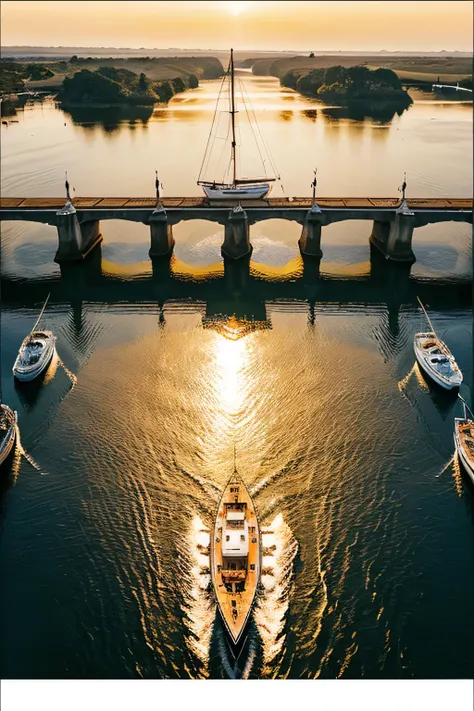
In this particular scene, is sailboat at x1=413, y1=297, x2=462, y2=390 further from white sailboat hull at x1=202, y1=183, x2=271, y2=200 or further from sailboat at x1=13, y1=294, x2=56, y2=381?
white sailboat hull at x1=202, y1=183, x2=271, y2=200

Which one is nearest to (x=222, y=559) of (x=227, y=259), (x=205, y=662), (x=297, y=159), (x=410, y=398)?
(x=205, y=662)

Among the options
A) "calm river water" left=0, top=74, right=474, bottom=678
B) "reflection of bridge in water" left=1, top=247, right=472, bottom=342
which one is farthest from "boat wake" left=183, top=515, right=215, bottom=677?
"reflection of bridge in water" left=1, top=247, right=472, bottom=342

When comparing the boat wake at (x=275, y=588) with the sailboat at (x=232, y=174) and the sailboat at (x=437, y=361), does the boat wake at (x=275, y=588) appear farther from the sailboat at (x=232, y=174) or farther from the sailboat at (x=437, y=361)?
the sailboat at (x=232, y=174)

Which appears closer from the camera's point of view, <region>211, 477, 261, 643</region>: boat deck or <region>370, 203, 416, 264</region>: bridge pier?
<region>211, 477, 261, 643</region>: boat deck

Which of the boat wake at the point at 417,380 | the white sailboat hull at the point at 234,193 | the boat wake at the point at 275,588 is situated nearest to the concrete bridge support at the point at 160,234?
the white sailboat hull at the point at 234,193

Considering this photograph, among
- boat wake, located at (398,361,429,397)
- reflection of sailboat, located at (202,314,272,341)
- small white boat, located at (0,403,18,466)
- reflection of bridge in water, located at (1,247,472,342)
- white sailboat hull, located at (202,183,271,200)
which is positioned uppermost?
white sailboat hull, located at (202,183,271,200)

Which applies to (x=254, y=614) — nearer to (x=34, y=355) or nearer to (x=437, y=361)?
(x=437, y=361)

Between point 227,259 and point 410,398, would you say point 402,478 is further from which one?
point 227,259
